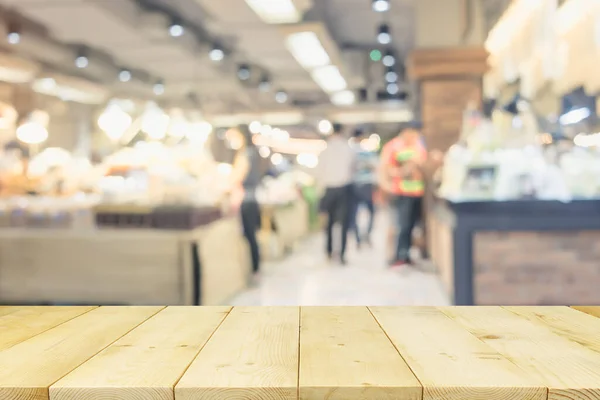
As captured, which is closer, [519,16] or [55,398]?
[55,398]

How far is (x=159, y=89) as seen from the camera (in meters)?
6.86

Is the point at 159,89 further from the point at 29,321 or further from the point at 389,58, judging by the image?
the point at 29,321

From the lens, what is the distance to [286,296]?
4.27 meters

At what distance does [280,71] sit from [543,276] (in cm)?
601

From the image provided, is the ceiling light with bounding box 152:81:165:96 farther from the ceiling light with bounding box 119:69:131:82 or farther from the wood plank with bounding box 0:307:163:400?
the wood plank with bounding box 0:307:163:400

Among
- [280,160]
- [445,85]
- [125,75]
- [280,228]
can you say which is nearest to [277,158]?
[280,160]

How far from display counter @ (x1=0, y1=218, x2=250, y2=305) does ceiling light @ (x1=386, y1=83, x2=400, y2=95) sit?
8.23 m

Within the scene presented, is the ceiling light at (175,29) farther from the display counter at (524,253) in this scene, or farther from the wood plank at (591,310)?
the wood plank at (591,310)

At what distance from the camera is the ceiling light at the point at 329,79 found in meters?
8.33

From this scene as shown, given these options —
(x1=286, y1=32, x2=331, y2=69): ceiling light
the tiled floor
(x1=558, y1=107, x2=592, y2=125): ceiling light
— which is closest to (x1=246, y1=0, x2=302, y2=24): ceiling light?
(x1=286, y1=32, x2=331, y2=69): ceiling light

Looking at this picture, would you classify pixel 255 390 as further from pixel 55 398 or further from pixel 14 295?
pixel 14 295

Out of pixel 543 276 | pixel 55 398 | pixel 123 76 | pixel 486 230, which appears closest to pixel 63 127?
pixel 123 76

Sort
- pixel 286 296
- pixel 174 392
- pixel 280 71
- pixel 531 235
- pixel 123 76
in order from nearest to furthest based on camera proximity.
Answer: pixel 174 392 → pixel 531 235 → pixel 286 296 → pixel 123 76 → pixel 280 71

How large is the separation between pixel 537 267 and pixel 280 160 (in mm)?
5104
